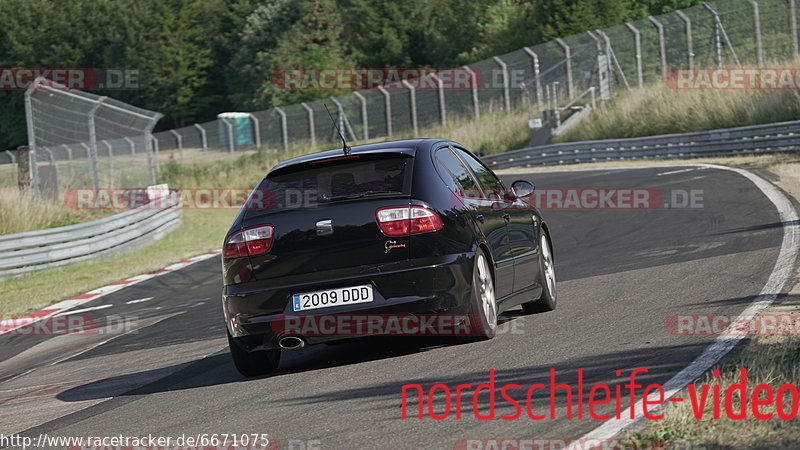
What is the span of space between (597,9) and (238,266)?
51.0 metres

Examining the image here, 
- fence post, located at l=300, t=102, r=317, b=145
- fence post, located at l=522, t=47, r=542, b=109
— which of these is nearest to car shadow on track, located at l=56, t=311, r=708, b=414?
fence post, located at l=522, t=47, r=542, b=109

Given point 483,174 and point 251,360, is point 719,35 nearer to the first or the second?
point 483,174

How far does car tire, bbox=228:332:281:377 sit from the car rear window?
964 millimetres

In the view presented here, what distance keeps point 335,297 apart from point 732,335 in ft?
7.99

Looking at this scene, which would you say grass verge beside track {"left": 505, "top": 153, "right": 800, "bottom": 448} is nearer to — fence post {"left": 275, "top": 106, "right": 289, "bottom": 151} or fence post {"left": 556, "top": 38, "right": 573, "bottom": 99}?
fence post {"left": 556, "top": 38, "right": 573, "bottom": 99}

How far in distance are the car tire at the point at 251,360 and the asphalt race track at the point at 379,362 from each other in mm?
103

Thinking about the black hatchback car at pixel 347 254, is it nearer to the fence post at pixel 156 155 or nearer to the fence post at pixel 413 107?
the fence post at pixel 413 107

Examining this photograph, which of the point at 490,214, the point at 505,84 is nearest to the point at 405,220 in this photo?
the point at 490,214

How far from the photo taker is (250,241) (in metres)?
7.30

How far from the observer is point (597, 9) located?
56.0m

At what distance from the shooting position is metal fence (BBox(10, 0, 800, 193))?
28.2 metres

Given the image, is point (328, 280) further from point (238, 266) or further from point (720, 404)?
point (720, 404)

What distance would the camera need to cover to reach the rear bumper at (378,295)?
712cm

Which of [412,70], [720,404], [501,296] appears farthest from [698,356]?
[412,70]
